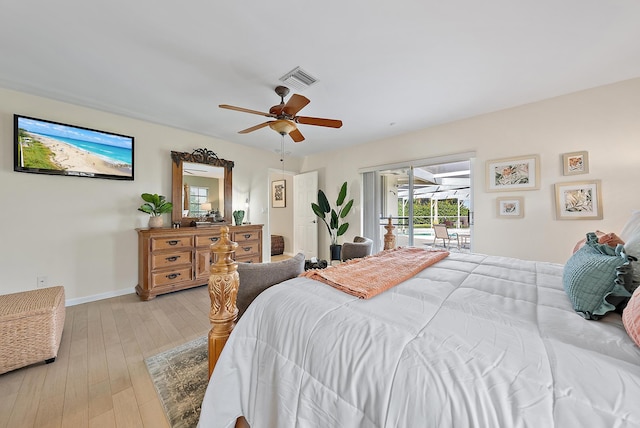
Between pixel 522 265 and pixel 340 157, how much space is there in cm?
367

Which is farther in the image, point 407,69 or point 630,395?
point 407,69

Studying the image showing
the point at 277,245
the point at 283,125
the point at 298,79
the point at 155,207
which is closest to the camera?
the point at 298,79

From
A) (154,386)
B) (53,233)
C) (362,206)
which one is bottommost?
(154,386)

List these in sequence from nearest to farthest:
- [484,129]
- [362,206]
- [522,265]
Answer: [522,265] < [484,129] < [362,206]

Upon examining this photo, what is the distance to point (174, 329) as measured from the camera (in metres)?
2.26

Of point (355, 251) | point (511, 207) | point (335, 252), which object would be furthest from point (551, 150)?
point (335, 252)

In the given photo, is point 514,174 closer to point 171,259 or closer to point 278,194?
point 171,259

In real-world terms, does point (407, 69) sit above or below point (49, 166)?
above

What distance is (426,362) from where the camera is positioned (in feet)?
2.20

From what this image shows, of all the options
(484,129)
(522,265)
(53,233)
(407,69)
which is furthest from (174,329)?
(484,129)

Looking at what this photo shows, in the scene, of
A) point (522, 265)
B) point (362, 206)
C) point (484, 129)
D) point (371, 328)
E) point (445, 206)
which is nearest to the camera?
point (371, 328)

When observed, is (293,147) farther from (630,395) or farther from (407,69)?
(630,395)

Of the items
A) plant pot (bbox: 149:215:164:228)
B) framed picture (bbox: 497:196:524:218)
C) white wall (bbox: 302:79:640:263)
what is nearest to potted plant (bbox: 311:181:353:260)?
white wall (bbox: 302:79:640:263)

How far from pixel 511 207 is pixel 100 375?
443cm
